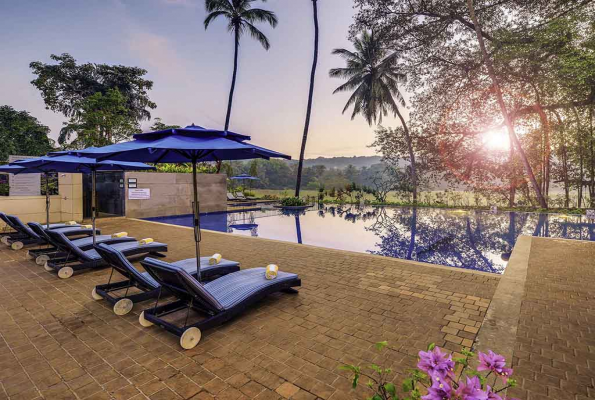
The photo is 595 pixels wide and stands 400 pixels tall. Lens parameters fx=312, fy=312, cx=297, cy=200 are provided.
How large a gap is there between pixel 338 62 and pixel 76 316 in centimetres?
2692

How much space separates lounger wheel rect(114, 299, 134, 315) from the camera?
3.91 m

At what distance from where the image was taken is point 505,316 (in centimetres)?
383

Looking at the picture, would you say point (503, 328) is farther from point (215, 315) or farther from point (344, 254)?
point (344, 254)

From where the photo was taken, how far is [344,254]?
714 cm

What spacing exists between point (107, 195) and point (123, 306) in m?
13.1

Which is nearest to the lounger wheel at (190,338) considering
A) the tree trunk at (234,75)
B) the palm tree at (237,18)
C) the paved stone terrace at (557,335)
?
the paved stone terrace at (557,335)

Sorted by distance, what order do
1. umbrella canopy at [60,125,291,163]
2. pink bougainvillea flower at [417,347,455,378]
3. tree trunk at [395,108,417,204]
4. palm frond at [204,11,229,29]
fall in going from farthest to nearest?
tree trunk at [395,108,417,204], palm frond at [204,11,229,29], umbrella canopy at [60,125,291,163], pink bougainvillea flower at [417,347,455,378]

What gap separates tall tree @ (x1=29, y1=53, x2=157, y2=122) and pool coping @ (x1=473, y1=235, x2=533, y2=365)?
33.7 metres

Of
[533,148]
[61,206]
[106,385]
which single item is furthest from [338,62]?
[106,385]

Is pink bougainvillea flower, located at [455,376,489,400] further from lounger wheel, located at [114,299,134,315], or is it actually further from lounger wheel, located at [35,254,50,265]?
lounger wheel, located at [35,254,50,265]

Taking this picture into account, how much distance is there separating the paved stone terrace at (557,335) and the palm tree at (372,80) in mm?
19457

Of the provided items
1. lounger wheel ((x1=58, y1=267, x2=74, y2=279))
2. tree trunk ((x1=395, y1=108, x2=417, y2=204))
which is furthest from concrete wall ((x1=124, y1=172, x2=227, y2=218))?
tree trunk ((x1=395, y1=108, x2=417, y2=204))

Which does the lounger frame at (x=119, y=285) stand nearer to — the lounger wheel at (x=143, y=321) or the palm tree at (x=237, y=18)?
the lounger wheel at (x=143, y=321)

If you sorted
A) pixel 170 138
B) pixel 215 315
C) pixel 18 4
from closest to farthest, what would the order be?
pixel 215 315 → pixel 170 138 → pixel 18 4
